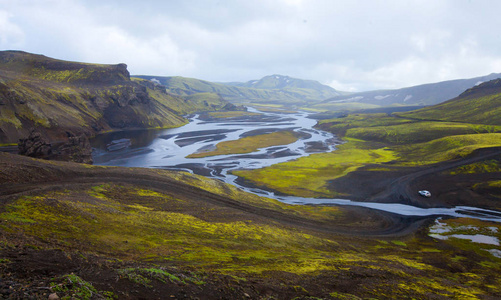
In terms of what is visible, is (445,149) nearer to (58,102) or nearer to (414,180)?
(414,180)

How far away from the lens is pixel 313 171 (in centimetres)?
9338

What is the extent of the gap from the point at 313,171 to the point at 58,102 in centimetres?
14164

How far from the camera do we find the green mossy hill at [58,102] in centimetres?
11381

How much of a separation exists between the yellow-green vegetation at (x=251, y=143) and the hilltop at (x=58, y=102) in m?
66.1

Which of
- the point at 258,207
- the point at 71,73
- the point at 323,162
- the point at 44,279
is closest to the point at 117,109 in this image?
the point at 71,73

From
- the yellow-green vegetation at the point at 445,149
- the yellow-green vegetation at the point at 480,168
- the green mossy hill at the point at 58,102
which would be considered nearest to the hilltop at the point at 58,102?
the green mossy hill at the point at 58,102

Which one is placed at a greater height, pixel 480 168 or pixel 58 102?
pixel 58 102

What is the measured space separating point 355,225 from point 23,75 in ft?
732

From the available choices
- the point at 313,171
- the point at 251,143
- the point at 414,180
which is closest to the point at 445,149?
the point at 414,180

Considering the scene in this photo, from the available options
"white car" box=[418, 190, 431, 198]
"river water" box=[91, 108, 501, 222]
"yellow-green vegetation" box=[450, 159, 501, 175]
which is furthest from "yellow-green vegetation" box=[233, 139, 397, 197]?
"yellow-green vegetation" box=[450, 159, 501, 175]

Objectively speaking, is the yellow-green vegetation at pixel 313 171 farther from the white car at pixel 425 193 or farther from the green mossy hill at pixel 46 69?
the green mossy hill at pixel 46 69

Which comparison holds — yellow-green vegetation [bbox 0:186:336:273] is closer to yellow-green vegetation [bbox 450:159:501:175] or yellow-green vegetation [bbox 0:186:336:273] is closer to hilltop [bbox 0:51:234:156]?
yellow-green vegetation [bbox 450:159:501:175]

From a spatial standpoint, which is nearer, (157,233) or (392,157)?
(157,233)

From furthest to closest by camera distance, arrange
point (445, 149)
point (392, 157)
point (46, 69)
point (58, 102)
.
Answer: point (46, 69), point (58, 102), point (392, 157), point (445, 149)
